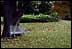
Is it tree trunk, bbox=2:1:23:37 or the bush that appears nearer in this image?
tree trunk, bbox=2:1:23:37

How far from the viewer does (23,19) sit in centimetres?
1514

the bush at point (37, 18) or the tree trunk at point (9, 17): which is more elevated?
the tree trunk at point (9, 17)

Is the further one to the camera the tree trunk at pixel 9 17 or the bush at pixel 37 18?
the bush at pixel 37 18

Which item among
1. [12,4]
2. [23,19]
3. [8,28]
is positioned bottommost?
[23,19]

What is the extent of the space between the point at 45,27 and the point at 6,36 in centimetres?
379

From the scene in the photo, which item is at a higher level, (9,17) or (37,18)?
(9,17)

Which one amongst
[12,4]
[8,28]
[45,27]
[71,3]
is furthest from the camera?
[45,27]

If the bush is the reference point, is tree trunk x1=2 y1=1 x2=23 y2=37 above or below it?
above

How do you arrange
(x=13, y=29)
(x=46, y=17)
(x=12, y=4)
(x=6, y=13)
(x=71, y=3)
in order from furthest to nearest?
(x=46, y=17)
(x=13, y=29)
(x=6, y=13)
(x=12, y=4)
(x=71, y=3)

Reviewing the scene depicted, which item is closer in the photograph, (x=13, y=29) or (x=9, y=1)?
(x=9, y=1)

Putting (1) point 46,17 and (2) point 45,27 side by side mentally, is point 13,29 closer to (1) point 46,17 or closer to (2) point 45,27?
(2) point 45,27

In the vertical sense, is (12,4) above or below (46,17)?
above

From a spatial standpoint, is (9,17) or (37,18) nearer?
(9,17)

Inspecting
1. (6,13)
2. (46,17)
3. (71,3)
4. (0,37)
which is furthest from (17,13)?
(46,17)
